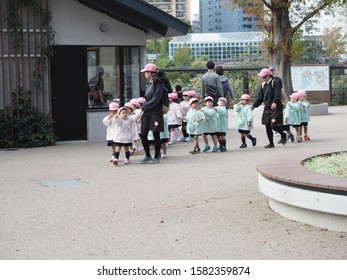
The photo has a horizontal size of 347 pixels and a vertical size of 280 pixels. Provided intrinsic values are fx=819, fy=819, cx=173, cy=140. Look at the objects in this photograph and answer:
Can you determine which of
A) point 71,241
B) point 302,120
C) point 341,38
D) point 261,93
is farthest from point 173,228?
point 341,38

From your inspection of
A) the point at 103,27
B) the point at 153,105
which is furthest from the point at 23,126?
the point at 153,105

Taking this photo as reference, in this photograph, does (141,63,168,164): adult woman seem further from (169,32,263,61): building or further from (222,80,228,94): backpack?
(169,32,263,61): building

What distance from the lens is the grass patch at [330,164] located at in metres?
9.62

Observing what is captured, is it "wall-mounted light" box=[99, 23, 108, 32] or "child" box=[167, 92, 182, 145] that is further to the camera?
"wall-mounted light" box=[99, 23, 108, 32]

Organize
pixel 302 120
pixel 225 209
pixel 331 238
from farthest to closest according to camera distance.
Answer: pixel 302 120 → pixel 225 209 → pixel 331 238

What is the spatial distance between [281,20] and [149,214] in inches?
842

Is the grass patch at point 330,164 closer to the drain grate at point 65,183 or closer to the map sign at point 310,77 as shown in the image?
the drain grate at point 65,183

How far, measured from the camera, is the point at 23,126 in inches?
778

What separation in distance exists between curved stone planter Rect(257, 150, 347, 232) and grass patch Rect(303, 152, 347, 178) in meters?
0.28

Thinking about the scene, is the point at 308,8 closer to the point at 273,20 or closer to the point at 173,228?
the point at 273,20

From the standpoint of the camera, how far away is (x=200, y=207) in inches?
404

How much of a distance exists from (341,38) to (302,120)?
184ft

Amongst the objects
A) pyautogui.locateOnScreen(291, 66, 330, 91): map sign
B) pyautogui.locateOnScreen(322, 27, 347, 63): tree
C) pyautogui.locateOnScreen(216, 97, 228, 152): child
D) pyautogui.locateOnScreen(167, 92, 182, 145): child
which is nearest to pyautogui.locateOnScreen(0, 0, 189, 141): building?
pyautogui.locateOnScreen(167, 92, 182, 145): child

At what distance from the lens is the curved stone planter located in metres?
8.23
